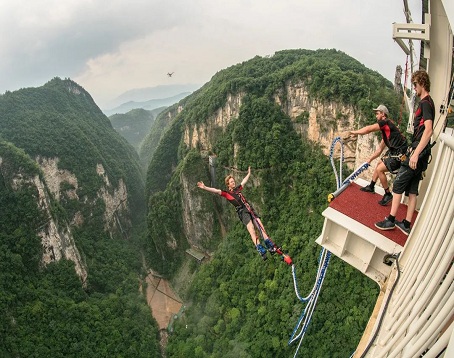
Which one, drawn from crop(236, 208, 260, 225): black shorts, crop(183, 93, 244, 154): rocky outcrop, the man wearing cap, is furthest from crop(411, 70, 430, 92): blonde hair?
crop(183, 93, 244, 154): rocky outcrop

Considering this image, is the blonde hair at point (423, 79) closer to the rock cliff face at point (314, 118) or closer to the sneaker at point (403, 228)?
the sneaker at point (403, 228)

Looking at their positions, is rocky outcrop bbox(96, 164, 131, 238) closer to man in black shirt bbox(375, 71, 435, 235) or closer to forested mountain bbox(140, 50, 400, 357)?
forested mountain bbox(140, 50, 400, 357)

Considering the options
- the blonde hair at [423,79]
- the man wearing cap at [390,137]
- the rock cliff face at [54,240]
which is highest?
the blonde hair at [423,79]

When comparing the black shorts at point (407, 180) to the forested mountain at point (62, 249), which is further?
the forested mountain at point (62, 249)

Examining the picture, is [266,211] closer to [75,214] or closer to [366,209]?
[75,214]

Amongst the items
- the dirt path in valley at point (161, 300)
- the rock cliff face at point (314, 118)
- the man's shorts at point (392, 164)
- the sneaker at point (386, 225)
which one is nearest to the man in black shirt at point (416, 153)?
the sneaker at point (386, 225)
